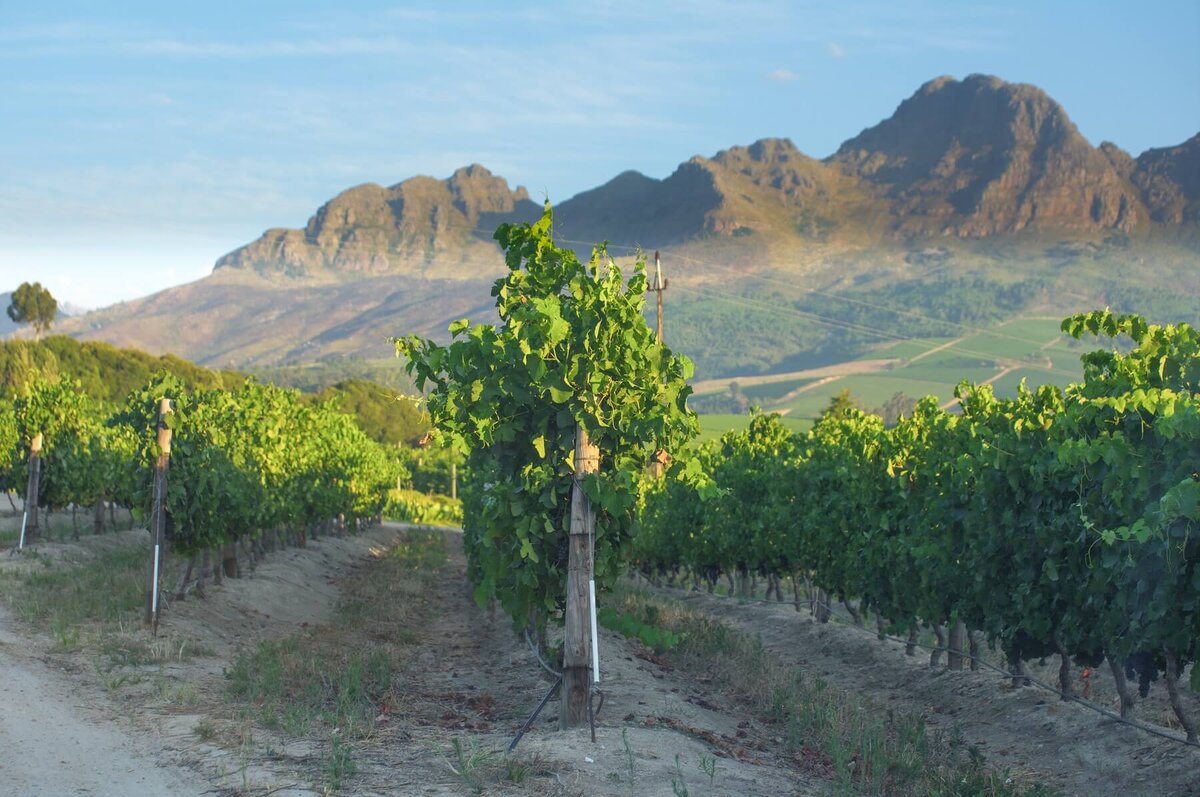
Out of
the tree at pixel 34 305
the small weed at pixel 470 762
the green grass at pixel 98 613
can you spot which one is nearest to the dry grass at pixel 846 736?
the small weed at pixel 470 762

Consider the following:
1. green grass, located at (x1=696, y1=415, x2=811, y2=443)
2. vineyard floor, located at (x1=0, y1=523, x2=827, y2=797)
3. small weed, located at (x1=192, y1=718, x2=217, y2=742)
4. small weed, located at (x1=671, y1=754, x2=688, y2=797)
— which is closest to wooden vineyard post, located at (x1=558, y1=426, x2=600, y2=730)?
vineyard floor, located at (x1=0, y1=523, x2=827, y2=797)

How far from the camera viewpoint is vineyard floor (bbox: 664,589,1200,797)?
10852mm

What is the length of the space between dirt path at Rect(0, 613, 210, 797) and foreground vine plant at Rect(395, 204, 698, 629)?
338 cm

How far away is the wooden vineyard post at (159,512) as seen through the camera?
17125 mm

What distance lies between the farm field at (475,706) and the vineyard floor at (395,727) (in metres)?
0.04

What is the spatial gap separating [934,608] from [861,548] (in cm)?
333

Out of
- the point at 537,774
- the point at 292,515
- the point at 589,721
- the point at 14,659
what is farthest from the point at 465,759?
the point at 292,515

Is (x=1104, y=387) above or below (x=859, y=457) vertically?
above

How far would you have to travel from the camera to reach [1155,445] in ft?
32.8

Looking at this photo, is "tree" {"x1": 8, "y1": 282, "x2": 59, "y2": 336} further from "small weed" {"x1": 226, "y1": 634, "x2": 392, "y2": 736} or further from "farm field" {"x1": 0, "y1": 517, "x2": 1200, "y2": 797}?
"small weed" {"x1": 226, "y1": 634, "x2": 392, "y2": 736}

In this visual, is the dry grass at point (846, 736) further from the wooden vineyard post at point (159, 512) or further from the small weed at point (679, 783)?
the wooden vineyard post at point (159, 512)

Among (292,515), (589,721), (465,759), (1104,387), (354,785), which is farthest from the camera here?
(292,515)

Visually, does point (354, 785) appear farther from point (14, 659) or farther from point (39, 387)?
point (39, 387)

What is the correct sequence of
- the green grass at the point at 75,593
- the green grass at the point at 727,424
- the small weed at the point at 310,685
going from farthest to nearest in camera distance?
the green grass at the point at 727,424
the green grass at the point at 75,593
the small weed at the point at 310,685
